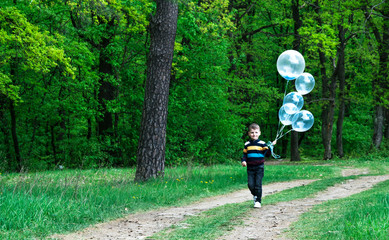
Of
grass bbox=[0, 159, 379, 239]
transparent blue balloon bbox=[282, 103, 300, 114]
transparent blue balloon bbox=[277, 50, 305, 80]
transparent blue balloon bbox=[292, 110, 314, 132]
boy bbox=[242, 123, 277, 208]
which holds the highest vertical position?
transparent blue balloon bbox=[277, 50, 305, 80]

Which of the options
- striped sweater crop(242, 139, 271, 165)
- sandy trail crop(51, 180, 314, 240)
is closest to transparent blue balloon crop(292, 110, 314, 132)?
striped sweater crop(242, 139, 271, 165)

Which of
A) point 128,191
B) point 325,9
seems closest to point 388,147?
point 325,9

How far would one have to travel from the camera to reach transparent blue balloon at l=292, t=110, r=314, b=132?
33.0ft

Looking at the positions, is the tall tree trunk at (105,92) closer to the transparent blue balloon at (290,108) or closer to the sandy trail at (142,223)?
the transparent blue balloon at (290,108)

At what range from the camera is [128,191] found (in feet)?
30.0

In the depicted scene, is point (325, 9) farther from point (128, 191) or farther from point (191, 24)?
point (128, 191)

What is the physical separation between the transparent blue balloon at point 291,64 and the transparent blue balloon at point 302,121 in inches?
39.3

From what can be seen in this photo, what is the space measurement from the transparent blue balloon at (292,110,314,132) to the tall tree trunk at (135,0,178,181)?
3.70 meters

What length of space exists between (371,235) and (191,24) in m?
14.8

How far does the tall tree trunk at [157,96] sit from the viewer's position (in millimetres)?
11188

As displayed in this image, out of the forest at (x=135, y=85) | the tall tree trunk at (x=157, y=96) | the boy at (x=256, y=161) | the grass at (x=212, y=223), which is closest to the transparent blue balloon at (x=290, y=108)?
the boy at (x=256, y=161)

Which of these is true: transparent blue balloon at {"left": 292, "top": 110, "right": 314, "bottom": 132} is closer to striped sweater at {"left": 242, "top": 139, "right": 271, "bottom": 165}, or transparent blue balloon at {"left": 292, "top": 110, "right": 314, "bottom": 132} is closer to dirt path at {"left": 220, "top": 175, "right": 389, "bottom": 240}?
dirt path at {"left": 220, "top": 175, "right": 389, "bottom": 240}

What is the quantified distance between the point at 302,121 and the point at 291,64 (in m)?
1.48

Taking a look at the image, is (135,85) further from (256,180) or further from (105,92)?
(256,180)
